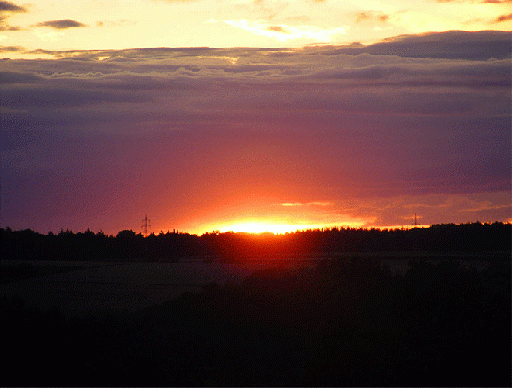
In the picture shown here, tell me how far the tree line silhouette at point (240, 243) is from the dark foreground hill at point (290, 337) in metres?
45.9

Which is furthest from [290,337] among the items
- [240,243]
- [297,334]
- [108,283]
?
[240,243]

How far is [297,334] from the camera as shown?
65.4ft

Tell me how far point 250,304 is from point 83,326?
21.7ft

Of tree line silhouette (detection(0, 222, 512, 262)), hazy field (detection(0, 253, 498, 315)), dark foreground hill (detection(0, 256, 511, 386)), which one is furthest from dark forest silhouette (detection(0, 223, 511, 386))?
tree line silhouette (detection(0, 222, 512, 262))

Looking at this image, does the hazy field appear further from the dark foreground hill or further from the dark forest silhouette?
the dark foreground hill

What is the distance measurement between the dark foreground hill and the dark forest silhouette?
0.05m

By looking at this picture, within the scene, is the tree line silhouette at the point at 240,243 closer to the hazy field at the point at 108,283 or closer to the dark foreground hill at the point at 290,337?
the hazy field at the point at 108,283

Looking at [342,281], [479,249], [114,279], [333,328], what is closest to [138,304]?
[342,281]

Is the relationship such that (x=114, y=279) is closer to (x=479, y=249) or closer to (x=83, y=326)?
(x=83, y=326)

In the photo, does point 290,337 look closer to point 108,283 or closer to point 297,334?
point 297,334

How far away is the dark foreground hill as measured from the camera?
16.3 m

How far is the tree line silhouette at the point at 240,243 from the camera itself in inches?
2926

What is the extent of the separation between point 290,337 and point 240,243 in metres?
62.2

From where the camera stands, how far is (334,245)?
80.8m
